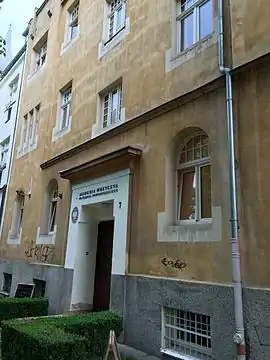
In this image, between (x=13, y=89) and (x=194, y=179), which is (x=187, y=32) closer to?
(x=194, y=179)

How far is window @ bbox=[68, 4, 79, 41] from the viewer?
1444 centimetres

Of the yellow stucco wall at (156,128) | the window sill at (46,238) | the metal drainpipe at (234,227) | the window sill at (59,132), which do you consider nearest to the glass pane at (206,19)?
the yellow stucco wall at (156,128)

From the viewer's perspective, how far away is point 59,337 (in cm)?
540

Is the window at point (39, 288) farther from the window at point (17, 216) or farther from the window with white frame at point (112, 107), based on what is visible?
the window with white frame at point (112, 107)

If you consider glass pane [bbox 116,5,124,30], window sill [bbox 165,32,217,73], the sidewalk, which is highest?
glass pane [bbox 116,5,124,30]

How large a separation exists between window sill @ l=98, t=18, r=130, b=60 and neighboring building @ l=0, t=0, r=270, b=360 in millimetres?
41

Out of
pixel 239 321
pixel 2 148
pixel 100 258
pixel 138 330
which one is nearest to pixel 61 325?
pixel 138 330

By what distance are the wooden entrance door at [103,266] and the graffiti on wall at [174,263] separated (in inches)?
144

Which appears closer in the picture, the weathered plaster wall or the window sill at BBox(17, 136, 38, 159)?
the weathered plaster wall

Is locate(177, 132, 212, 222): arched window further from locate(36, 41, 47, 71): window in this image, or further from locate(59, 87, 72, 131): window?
locate(36, 41, 47, 71): window

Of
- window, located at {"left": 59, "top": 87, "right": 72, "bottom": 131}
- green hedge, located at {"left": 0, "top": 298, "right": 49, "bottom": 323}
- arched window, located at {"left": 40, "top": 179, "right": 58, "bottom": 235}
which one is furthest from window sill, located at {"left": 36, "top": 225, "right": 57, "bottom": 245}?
window, located at {"left": 59, "top": 87, "right": 72, "bottom": 131}

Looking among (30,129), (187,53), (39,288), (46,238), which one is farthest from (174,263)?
(30,129)

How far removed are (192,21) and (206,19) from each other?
1.54 feet

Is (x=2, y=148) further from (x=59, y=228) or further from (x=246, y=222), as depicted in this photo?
(x=246, y=222)
